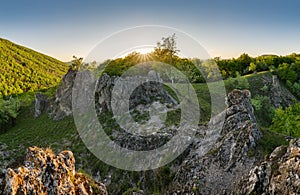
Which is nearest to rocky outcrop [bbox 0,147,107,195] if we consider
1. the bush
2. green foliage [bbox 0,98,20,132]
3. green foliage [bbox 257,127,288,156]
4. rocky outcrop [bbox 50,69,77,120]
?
green foliage [bbox 257,127,288,156]

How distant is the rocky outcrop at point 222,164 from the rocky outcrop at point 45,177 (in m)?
10.6

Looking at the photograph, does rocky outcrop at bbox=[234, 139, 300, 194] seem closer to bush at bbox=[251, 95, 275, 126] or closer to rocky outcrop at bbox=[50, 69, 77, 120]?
rocky outcrop at bbox=[50, 69, 77, 120]

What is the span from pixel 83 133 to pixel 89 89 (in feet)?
41.6

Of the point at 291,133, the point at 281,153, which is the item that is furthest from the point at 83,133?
the point at 291,133

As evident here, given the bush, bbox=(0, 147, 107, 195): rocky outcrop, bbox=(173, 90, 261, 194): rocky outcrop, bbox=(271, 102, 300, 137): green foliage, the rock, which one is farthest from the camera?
the bush

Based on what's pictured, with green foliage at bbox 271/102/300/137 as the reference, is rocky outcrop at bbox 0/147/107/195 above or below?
above

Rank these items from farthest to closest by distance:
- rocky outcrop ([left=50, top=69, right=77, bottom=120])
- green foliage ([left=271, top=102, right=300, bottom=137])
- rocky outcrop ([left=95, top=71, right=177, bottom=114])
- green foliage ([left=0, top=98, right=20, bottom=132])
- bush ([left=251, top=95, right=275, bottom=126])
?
bush ([left=251, top=95, right=275, bottom=126])
green foliage ([left=0, top=98, right=20, bottom=132])
rocky outcrop ([left=50, top=69, right=77, bottom=120])
rocky outcrop ([left=95, top=71, right=177, bottom=114])
green foliage ([left=271, top=102, right=300, bottom=137])

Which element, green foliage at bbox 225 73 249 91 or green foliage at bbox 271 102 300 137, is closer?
green foliage at bbox 271 102 300 137

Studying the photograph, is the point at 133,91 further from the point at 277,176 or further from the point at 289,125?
the point at 277,176

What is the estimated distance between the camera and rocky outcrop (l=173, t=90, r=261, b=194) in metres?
24.5

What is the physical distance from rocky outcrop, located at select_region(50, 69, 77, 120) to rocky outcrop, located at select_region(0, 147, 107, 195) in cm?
4204

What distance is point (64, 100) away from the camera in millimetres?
61344

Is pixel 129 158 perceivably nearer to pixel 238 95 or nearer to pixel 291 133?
pixel 238 95

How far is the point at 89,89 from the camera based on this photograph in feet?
187
